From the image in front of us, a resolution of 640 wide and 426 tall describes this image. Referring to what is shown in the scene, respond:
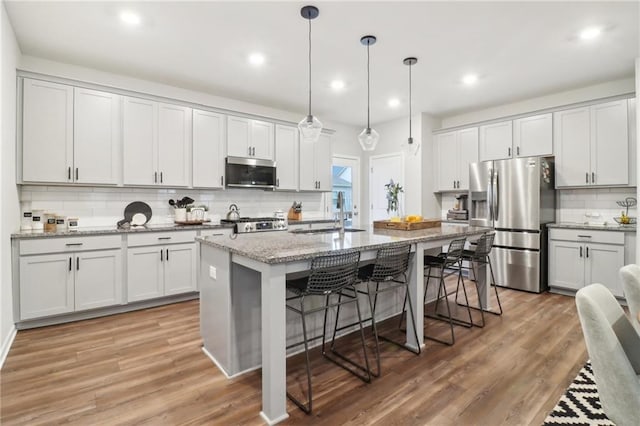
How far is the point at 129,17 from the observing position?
281 centimetres

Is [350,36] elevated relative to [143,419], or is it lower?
elevated

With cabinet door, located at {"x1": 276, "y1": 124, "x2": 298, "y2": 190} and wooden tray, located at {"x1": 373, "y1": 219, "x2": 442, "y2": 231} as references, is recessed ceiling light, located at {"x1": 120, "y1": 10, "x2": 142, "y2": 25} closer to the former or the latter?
cabinet door, located at {"x1": 276, "y1": 124, "x2": 298, "y2": 190}

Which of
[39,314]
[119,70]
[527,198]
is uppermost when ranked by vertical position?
[119,70]

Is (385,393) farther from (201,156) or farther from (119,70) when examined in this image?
(119,70)

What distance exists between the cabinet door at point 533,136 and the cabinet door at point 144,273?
511 cm

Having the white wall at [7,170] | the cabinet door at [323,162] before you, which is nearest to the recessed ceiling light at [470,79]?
the cabinet door at [323,162]

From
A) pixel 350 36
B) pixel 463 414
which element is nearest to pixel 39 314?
pixel 463 414

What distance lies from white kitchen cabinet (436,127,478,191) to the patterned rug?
3822 millimetres

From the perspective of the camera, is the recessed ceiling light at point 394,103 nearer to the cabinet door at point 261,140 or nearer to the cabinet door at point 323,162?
the cabinet door at point 323,162

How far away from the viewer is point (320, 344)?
2807mm

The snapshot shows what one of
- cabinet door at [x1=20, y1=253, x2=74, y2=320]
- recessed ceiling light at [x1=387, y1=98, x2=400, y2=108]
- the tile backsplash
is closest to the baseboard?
cabinet door at [x1=20, y1=253, x2=74, y2=320]

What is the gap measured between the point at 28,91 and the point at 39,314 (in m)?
2.20

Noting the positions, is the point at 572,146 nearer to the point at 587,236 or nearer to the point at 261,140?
the point at 587,236

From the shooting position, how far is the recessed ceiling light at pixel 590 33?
305 cm
